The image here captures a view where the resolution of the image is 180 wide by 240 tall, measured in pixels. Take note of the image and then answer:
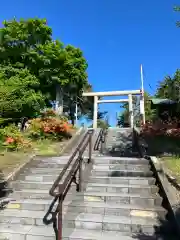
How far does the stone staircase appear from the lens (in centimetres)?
507

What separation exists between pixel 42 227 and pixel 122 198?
6.06ft

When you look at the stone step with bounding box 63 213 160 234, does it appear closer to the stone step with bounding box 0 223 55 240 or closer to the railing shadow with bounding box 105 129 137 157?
the stone step with bounding box 0 223 55 240

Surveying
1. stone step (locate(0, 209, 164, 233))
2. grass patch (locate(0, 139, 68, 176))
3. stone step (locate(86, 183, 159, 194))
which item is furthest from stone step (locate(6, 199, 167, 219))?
grass patch (locate(0, 139, 68, 176))

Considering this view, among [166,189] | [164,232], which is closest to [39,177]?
[166,189]

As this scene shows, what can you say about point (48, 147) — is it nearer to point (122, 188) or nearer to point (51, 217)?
point (122, 188)

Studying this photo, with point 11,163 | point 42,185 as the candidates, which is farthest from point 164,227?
point 11,163

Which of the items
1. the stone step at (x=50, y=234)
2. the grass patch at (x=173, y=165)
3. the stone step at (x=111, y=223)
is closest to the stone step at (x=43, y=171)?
the stone step at (x=111, y=223)

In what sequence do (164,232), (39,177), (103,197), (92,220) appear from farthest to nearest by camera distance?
(39,177)
(103,197)
(92,220)
(164,232)

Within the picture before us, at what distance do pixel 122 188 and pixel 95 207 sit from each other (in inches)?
39.3

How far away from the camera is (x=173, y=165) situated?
26.2 ft

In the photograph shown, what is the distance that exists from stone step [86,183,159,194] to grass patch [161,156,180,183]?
0.91m

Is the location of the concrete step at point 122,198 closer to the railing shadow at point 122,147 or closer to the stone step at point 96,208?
the stone step at point 96,208

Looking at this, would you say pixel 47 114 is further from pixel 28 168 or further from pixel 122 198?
pixel 122 198

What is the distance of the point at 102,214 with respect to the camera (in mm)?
5621
